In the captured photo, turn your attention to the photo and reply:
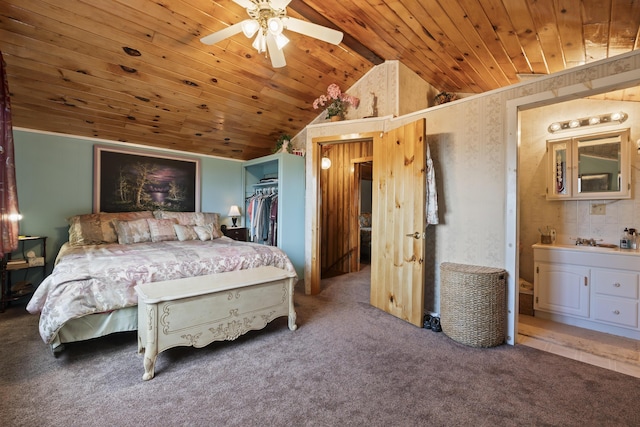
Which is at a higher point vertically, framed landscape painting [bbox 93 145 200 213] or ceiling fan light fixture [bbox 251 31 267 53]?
ceiling fan light fixture [bbox 251 31 267 53]

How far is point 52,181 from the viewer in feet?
11.7

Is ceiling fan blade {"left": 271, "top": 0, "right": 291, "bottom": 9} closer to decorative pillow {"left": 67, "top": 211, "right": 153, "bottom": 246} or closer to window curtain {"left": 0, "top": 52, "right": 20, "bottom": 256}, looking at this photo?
window curtain {"left": 0, "top": 52, "right": 20, "bottom": 256}

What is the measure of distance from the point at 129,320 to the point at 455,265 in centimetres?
289

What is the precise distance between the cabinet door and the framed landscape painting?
4.79 metres

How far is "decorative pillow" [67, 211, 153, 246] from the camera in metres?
3.35

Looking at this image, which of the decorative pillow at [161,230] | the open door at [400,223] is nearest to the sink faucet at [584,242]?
the open door at [400,223]

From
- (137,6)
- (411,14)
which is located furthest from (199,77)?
(411,14)

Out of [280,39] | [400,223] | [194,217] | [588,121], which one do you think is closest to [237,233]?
[194,217]

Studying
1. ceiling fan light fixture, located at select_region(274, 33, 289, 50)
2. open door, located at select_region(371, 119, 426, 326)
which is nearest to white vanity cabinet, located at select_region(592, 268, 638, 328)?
open door, located at select_region(371, 119, 426, 326)

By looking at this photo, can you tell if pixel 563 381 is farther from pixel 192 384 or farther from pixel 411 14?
pixel 411 14

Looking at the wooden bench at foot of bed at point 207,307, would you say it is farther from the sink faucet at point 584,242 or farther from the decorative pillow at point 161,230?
the sink faucet at point 584,242

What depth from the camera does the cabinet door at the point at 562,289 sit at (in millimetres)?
2836

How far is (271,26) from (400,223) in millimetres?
2123

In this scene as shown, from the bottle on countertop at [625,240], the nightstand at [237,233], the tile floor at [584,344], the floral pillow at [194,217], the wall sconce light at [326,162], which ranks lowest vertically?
the tile floor at [584,344]
